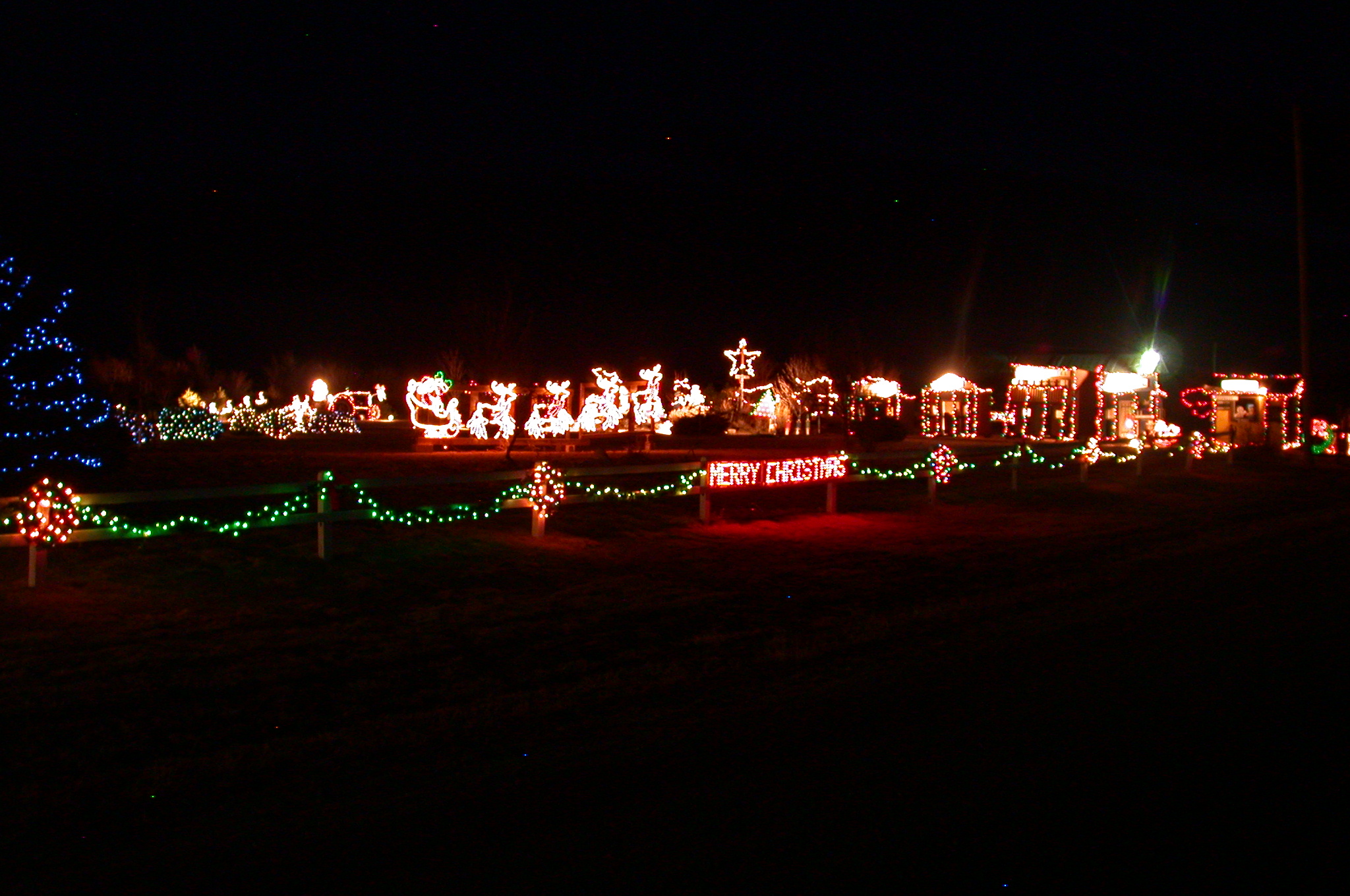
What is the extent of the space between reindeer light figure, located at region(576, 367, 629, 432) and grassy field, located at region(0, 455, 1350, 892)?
87.7 ft

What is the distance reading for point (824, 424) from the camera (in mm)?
49938

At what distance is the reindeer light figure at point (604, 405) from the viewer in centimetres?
4041

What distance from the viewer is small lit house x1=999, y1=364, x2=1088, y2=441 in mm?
48938

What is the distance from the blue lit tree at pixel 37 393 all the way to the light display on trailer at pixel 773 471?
863cm

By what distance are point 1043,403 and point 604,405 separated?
A: 20.7 m

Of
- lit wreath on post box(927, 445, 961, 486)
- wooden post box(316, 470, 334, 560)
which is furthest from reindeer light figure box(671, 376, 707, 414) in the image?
wooden post box(316, 470, 334, 560)

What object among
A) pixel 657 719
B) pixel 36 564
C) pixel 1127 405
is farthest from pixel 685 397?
pixel 657 719

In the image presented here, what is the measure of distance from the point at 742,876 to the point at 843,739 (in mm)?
1962

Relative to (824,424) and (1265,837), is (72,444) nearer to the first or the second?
(1265,837)

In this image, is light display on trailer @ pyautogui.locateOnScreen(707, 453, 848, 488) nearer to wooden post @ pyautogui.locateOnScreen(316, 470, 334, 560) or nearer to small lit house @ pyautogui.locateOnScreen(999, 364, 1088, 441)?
wooden post @ pyautogui.locateOnScreen(316, 470, 334, 560)

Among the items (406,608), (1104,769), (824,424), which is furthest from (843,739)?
(824,424)

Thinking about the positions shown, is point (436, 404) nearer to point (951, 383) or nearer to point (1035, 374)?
point (951, 383)

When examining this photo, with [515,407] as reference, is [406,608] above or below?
below

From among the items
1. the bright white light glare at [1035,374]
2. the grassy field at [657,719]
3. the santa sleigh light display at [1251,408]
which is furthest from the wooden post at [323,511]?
the bright white light glare at [1035,374]
